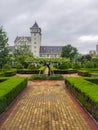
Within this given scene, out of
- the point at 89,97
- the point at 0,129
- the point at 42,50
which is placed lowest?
the point at 0,129

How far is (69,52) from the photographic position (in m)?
83.2

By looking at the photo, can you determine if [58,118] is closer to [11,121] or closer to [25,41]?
[11,121]

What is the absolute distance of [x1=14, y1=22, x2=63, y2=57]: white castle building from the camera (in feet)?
326

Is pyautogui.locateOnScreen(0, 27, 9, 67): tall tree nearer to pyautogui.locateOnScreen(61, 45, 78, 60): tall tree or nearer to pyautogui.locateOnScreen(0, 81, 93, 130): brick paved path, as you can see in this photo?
pyautogui.locateOnScreen(0, 81, 93, 130): brick paved path

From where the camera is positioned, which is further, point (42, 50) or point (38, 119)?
point (42, 50)

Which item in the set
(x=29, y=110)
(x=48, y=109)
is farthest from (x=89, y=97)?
(x=29, y=110)

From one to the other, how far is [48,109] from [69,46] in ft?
250

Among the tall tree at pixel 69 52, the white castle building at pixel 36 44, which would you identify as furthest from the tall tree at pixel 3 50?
the white castle building at pixel 36 44

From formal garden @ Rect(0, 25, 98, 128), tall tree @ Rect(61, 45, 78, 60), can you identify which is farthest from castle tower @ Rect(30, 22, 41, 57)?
formal garden @ Rect(0, 25, 98, 128)

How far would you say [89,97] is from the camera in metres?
7.22

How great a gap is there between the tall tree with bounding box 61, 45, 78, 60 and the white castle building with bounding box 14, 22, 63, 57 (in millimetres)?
20137

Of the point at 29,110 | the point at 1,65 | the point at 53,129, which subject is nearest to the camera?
the point at 53,129

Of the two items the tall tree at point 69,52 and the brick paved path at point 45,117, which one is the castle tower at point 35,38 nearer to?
the tall tree at point 69,52

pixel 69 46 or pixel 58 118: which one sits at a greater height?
pixel 69 46
